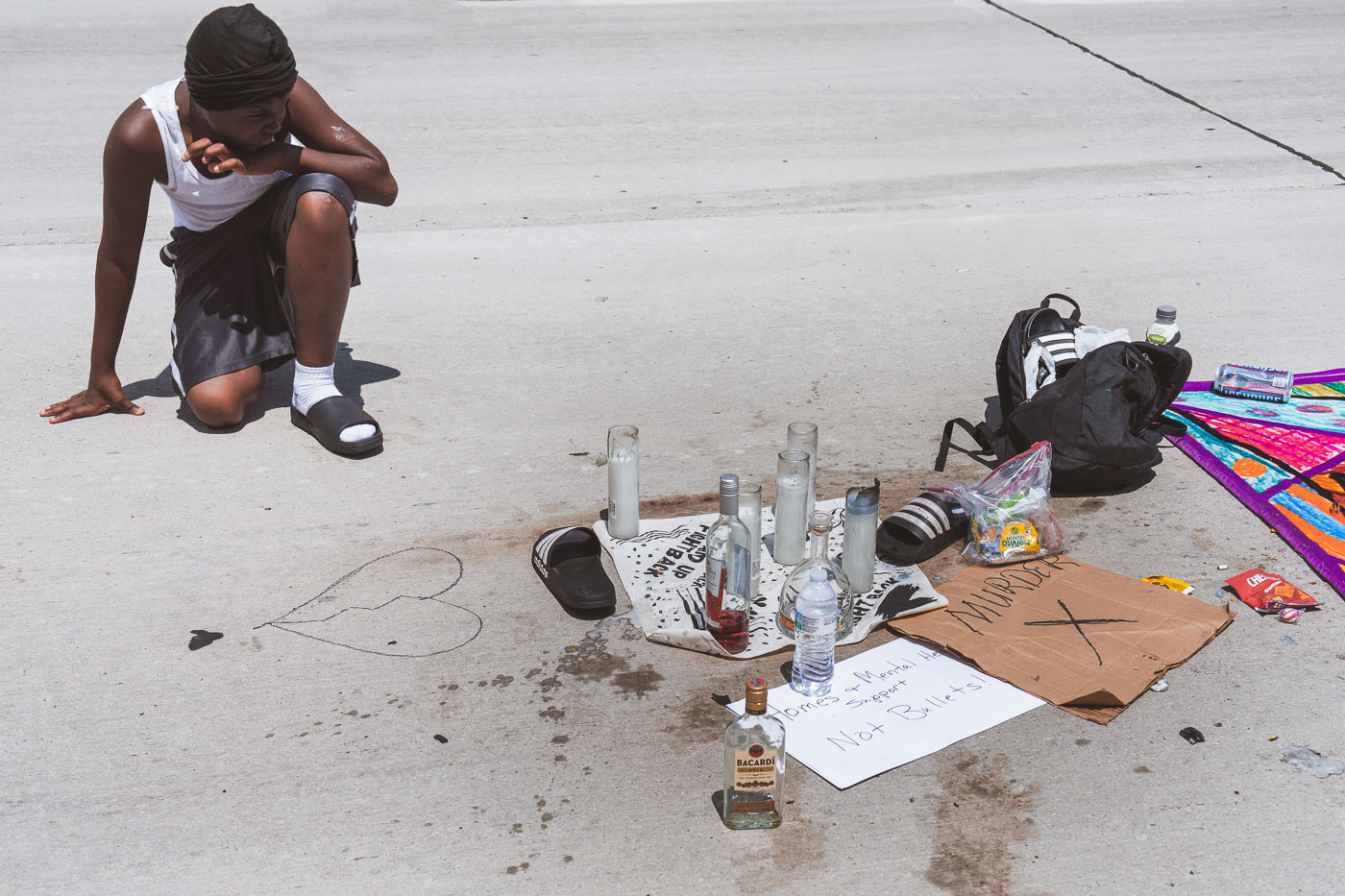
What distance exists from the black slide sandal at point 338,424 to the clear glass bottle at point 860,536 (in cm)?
165

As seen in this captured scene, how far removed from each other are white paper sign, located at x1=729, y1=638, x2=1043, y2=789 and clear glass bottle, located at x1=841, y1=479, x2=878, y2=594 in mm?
261

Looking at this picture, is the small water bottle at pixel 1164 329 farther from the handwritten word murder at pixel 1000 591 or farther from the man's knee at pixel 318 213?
the man's knee at pixel 318 213

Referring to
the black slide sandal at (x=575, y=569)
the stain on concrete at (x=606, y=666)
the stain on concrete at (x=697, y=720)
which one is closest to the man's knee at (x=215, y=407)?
the black slide sandal at (x=575, y=569)

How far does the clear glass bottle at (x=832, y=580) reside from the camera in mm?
2736

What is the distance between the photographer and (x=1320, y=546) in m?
3.22

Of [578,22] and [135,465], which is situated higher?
[578,22]

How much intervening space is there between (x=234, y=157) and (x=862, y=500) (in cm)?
220

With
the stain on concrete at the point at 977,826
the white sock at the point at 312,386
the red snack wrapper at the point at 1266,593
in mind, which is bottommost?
the stain on concrete at the point at 977,826

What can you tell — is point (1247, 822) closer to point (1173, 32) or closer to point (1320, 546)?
point (1320, 546)

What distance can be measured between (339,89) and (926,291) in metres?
4.74

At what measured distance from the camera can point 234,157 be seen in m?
3.58

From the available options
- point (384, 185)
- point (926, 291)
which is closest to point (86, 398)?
point (384, 185)

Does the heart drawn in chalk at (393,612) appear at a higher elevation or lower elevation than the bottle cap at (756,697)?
lower

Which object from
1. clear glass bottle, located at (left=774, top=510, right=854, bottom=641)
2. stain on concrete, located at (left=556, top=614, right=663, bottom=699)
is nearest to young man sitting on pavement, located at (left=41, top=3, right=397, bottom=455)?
stain on concrete, located at (left=556, top=614, right=663, bottom=699)
